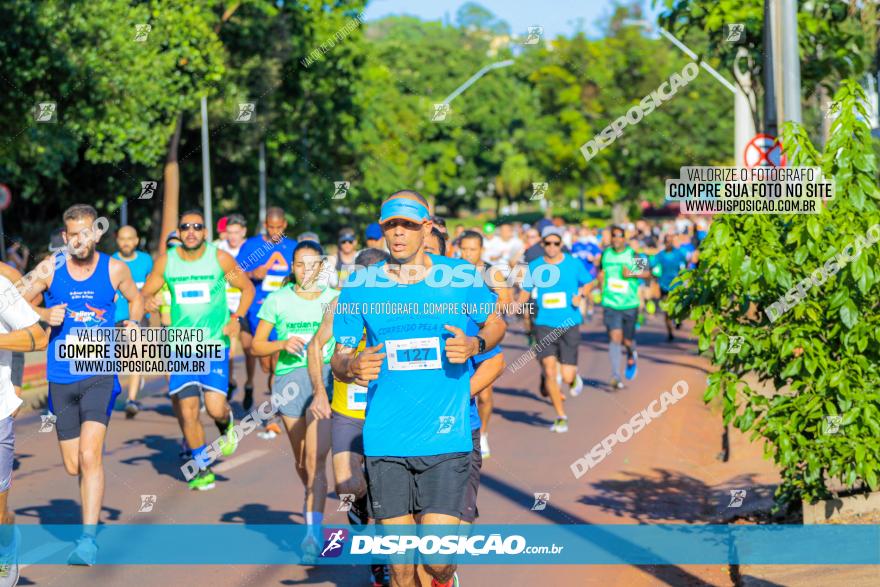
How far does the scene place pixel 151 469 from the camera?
11.1 metres

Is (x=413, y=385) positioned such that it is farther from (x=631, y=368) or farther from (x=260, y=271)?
(x=631, y=368)

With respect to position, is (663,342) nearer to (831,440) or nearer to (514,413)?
(514,413)

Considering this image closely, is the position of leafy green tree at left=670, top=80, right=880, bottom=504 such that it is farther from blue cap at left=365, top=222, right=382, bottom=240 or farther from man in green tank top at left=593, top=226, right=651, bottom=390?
man in green tank top at left=593, top=226, right=651, bottom=390

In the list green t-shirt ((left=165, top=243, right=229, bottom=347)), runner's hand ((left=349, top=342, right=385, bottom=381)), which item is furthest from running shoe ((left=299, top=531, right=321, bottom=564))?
green t-shirt ((left=165, top=243, right=229, bottom=347))

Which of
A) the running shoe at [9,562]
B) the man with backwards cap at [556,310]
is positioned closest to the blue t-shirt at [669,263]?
the man with backwards cap at [556,310]

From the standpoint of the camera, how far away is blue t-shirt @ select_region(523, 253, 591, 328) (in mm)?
13500

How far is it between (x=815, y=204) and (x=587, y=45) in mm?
65759

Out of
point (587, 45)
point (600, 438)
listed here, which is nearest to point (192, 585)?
point (600, 438)

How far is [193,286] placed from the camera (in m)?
10.2

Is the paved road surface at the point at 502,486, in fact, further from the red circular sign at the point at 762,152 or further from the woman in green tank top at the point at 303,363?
the red circular sign at the point at 762,152

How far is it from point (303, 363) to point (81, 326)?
1448 mm

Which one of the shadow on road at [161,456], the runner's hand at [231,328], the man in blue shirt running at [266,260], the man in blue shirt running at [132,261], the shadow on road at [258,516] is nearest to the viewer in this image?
the shadow on road at [258,516]

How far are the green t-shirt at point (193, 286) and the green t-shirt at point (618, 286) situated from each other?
7296 mm

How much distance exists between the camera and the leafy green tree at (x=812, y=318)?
733 centimetres
